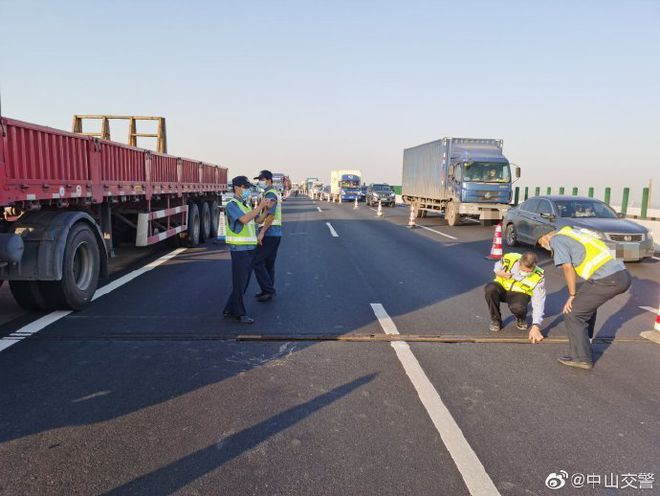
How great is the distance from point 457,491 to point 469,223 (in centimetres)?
2067

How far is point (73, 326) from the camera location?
19.1 ft

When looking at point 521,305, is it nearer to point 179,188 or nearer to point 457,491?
point 457,491

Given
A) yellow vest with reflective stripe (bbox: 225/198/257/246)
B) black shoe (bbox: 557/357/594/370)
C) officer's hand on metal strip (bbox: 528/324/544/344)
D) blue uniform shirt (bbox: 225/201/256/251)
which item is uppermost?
blue uniform shirt (bbox: 225/201/256/251)

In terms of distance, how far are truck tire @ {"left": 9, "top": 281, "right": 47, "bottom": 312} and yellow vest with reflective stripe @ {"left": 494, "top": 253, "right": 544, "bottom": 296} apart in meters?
5.55

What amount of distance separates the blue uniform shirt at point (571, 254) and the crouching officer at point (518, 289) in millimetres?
998

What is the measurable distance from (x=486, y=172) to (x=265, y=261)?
14732 mm

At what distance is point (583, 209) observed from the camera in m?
12.4

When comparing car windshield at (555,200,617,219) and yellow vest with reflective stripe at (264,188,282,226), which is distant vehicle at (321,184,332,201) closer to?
car windshield at (555,200,617,219)

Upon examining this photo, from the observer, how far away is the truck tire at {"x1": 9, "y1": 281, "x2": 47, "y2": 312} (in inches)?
242

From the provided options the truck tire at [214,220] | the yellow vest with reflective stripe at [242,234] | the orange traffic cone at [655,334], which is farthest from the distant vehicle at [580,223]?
the truck tire at [214,220]

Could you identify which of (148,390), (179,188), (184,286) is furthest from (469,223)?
(148,390)

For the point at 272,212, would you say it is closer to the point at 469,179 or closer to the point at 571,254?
the point at 571,254

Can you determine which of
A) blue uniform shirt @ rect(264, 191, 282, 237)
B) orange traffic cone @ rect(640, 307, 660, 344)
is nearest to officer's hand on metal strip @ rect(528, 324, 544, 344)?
orange traffic cone @ rect(640, 307, 660, 344)

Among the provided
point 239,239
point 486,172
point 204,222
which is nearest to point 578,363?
point 239,239
